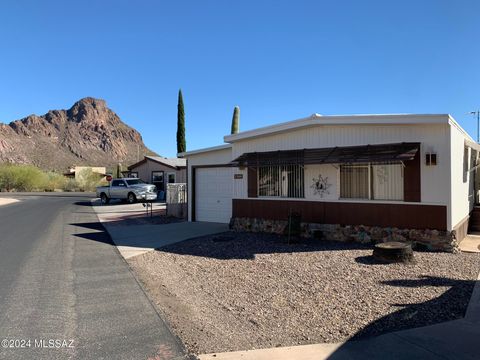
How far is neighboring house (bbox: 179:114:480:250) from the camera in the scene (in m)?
9.84

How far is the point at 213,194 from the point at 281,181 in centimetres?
420

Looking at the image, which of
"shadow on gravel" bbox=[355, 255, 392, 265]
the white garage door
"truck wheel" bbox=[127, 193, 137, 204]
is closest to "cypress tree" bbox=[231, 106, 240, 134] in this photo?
the white garage door

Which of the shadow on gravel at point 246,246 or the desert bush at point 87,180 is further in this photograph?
the desert bush at point 87,180

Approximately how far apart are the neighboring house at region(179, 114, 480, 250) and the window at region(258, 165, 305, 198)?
0.10ft

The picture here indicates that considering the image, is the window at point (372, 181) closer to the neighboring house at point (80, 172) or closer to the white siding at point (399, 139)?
the white siding at point (399, 139)

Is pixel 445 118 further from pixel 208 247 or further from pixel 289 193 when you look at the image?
pixel 208 247

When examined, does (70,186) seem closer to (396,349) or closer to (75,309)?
(75,309)

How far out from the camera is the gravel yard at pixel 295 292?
16.5 feet

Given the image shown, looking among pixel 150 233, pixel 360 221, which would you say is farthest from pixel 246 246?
pixel 150 233

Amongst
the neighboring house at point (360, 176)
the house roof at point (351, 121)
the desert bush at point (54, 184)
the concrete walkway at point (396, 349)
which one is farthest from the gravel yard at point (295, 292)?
the desert bush at point (54, 184)

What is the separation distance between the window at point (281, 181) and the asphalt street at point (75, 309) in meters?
5.20

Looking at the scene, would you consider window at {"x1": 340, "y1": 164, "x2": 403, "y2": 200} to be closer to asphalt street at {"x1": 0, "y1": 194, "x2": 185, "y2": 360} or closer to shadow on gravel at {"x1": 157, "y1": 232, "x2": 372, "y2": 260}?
shadow on gravel at {"x1": 157, "y1": 232, "x2": 372, "y2": 260}

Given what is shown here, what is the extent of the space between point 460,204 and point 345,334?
→ 8.06 m

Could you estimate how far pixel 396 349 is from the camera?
14.4ft
